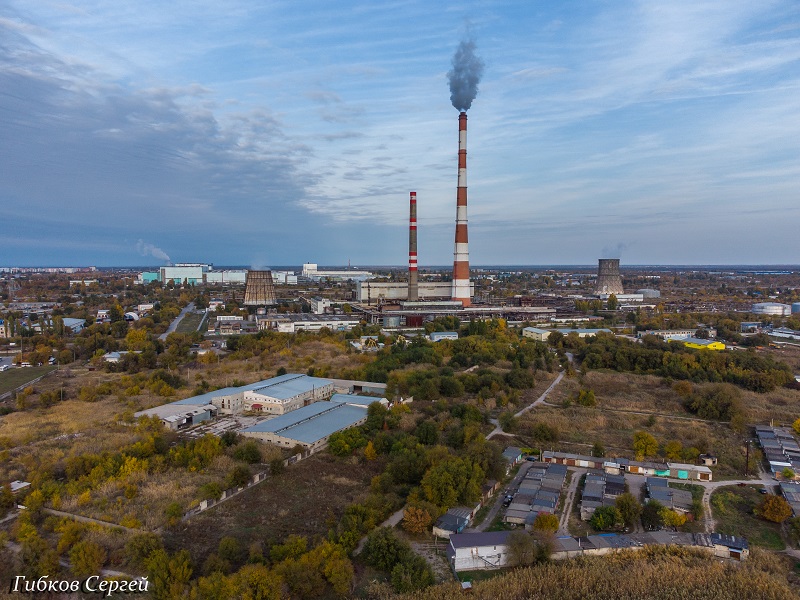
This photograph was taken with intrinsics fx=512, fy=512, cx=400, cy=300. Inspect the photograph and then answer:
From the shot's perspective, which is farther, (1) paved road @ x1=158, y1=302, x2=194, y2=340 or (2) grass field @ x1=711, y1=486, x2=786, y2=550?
(1) paved road @ x1=158, y1=302, x2=194, y2=340

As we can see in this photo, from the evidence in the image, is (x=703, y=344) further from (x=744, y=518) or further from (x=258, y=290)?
(x=258, y=290)

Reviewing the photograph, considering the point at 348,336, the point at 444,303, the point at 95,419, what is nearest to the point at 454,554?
the point at 95,419

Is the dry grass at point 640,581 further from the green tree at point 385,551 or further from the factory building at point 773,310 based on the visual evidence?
the factory building at point 773,310

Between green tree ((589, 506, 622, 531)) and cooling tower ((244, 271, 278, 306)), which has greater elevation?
cooling tower ((244, 271, 278, 306))

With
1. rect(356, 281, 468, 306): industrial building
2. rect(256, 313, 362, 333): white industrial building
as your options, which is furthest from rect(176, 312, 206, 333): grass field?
rect(356, 281, 468, 306): industrial building

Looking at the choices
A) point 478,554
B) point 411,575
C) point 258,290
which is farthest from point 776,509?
point 258,290

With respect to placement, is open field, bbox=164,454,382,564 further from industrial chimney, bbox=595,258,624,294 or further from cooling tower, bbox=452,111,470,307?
industrial chimney, bbox=595,258,624,294

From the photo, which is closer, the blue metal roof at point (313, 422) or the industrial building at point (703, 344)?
the blue metal roof at point (313, 422)

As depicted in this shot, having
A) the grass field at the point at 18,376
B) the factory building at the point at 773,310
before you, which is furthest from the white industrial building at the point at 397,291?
the grass field at the point at 18,376

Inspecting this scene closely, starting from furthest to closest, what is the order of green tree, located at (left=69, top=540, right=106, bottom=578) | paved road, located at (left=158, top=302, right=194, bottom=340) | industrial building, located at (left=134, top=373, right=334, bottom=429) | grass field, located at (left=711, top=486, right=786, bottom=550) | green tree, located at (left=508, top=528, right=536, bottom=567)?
paved road, located at (left=158, top=302, right=194, bottom=340) < industrial building, located at (left=134, top=373, right=334, bottom=429) < grass field, located at (left=711, top=486, right=786, bottom=550) < green tree, located at (left=508, top=528, right=536, bottom=567) < green tree, located at (left=69, top=540, right=106, bottom=578)
